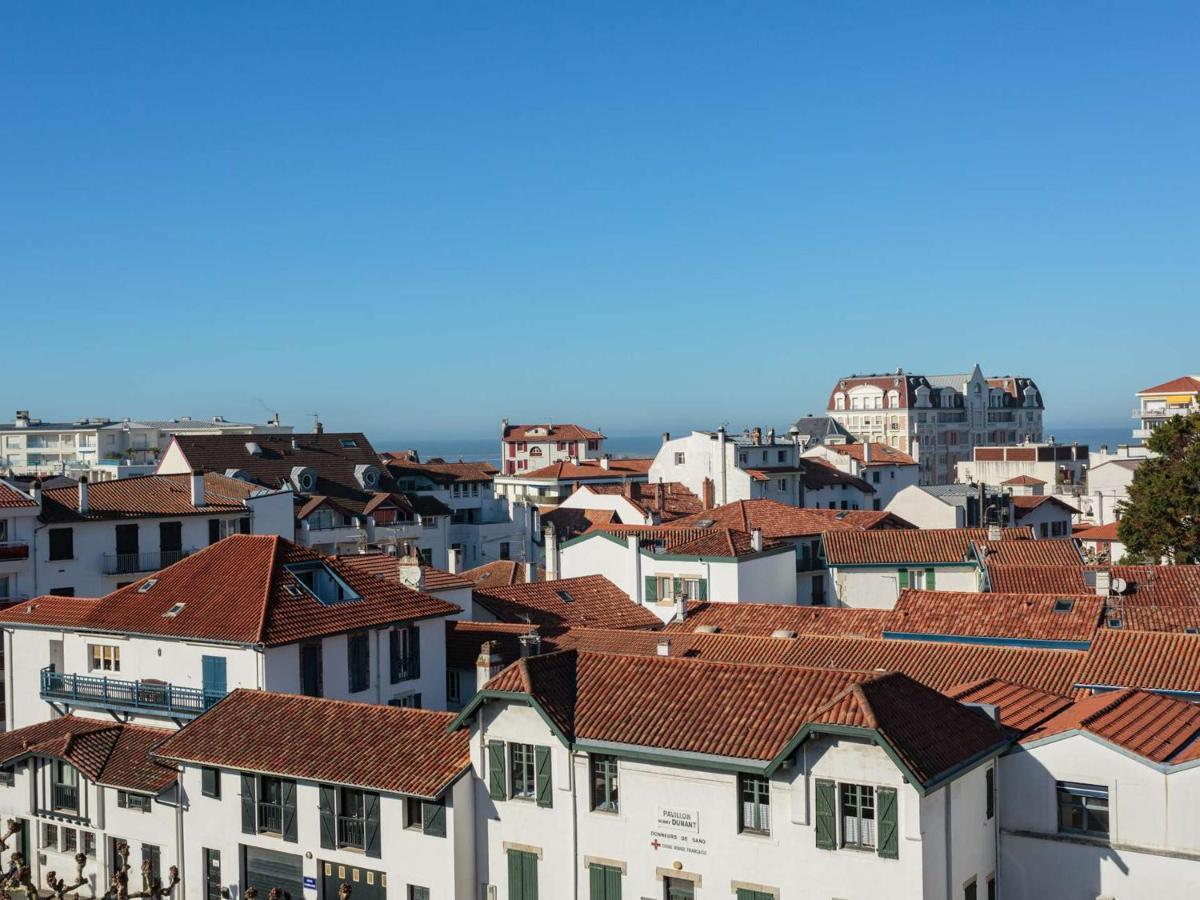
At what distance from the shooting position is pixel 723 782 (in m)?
26.3

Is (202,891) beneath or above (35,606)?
beneath

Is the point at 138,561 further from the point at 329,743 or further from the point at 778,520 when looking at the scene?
the point at 778,520

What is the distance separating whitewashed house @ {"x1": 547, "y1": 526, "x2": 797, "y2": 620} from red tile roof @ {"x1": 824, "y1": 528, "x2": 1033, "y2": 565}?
2.39m

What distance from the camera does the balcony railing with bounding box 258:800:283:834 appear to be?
30734 millimetres

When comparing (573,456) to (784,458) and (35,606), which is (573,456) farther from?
(35,606)

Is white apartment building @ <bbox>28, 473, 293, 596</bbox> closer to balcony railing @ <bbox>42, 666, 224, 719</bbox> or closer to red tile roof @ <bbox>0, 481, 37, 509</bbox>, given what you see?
red tile roof @ <bbox>0, 481, 37, 509</bbox>

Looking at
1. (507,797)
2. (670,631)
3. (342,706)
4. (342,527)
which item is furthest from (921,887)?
(342,527)

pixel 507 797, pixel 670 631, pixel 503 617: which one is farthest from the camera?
pixel 503 617

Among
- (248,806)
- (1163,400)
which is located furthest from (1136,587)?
(1163,400)

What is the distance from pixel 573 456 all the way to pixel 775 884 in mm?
116155

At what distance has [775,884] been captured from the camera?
25.8 meters

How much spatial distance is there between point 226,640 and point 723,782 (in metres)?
15.4

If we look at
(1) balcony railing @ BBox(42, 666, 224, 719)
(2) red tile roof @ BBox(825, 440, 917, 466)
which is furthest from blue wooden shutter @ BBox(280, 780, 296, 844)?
(2) red tile roof @ BBox(825, 440, 917, 466)

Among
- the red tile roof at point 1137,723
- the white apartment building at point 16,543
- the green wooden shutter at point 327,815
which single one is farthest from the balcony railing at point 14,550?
the red tile roof at point 1137,723
